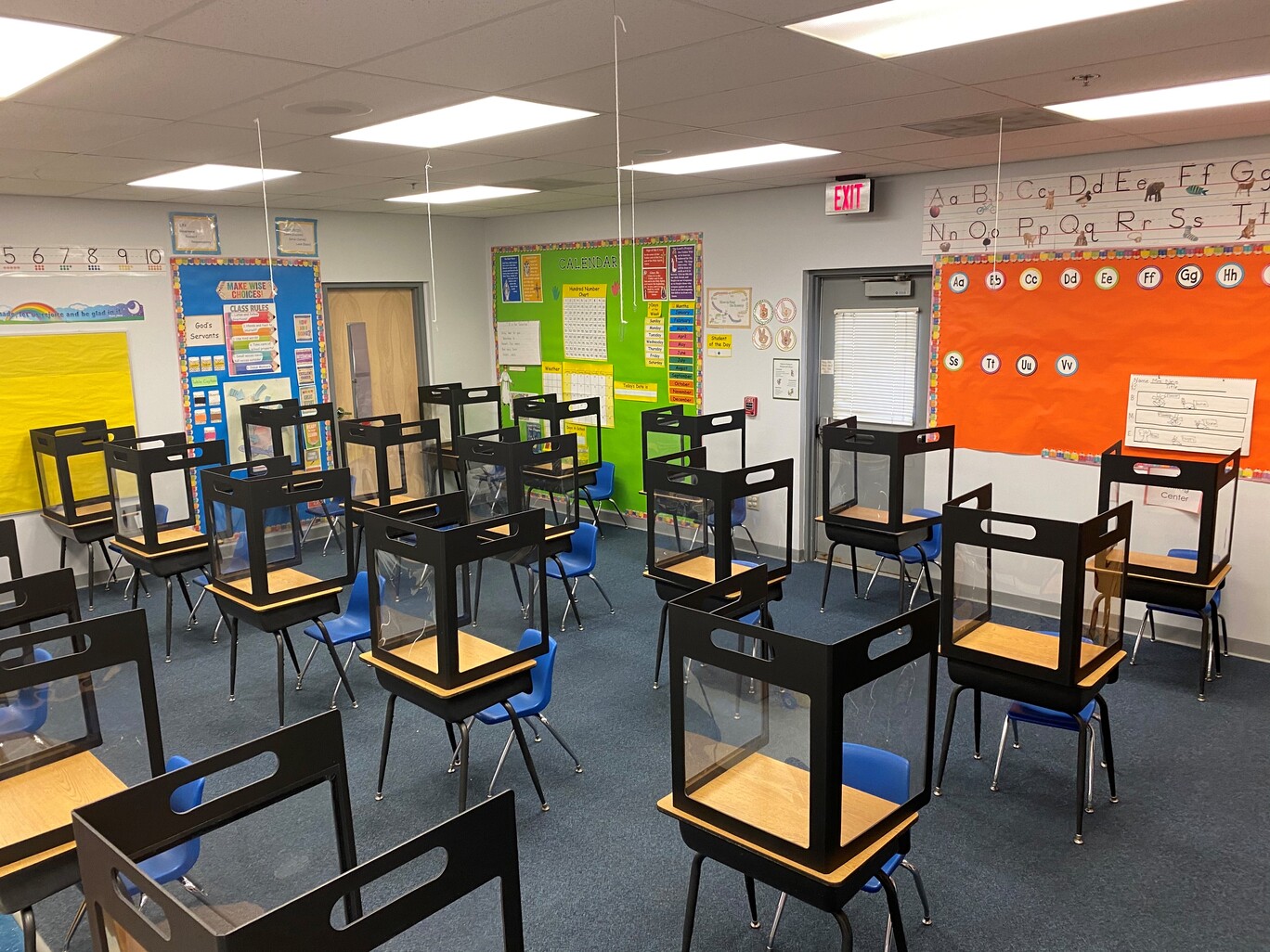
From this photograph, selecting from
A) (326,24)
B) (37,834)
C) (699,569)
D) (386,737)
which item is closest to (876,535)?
(699,569)

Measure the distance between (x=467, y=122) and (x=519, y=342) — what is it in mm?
5050

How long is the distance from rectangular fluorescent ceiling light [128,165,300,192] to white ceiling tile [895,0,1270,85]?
150 inches

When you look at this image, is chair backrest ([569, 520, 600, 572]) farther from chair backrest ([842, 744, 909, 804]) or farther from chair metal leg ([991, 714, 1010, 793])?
chair backrest ([842, 744, 909, 804])

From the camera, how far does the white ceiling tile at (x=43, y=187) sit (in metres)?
5.61

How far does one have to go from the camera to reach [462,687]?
355 centimetres

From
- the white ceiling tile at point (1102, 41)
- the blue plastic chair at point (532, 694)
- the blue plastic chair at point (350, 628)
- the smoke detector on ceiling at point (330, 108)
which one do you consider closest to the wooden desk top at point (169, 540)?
the blue plastic chair at point (350, 628)

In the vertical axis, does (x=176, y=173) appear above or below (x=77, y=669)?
above

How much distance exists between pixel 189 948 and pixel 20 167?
5094 millimetres

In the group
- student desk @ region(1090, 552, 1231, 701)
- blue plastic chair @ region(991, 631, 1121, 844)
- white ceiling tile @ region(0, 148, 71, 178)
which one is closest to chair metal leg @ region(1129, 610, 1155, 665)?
student desk @ region(1090, 552, 1231, 701)

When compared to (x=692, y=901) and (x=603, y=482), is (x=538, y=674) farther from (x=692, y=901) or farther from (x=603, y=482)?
(x=603, y=482)

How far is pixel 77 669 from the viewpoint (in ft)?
9.18

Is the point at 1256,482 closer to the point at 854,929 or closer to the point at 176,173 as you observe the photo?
the point at 854,929

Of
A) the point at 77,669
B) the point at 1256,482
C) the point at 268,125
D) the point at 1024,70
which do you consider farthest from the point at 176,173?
the point at 1256,482

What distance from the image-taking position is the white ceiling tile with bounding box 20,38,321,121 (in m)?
2.80
